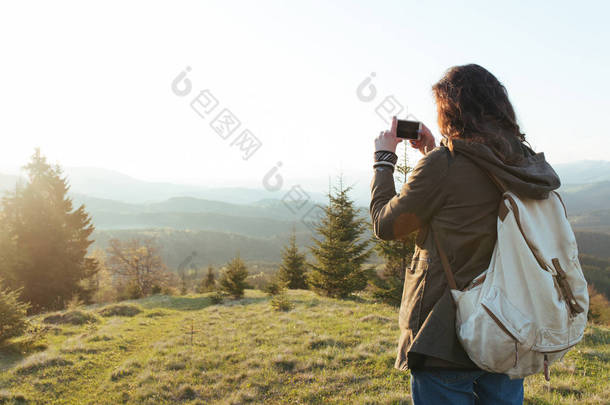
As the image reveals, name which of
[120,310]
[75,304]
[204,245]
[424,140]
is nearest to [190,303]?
[120,310]

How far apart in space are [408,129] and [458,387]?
1.48 metres

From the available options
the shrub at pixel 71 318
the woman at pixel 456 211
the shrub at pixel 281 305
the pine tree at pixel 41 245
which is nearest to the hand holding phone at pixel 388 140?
the woman at pixel 456 211

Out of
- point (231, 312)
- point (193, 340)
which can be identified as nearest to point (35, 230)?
point (231, 312)

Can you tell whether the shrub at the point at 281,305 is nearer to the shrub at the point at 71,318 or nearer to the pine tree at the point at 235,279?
the shrub at the point at 71,318

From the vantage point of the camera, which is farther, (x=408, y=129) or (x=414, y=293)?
(x=408, y=129)

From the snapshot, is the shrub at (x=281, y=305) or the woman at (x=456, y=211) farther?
the shrub at (x=281, y=305)

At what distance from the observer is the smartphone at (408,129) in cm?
210

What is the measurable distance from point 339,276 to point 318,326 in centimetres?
815

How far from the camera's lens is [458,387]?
5.52 ft

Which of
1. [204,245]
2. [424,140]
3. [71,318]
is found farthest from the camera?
[204,245]

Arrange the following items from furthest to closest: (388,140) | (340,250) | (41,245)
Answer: (41,245), (340,250), (388,140)

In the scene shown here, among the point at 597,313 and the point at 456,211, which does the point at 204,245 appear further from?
the point at 456,211

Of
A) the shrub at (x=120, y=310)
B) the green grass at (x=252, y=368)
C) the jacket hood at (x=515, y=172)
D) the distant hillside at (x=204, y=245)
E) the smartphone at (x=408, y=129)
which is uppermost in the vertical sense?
the smartphone at (x=408, y=129)

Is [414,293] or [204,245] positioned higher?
[414,293]
